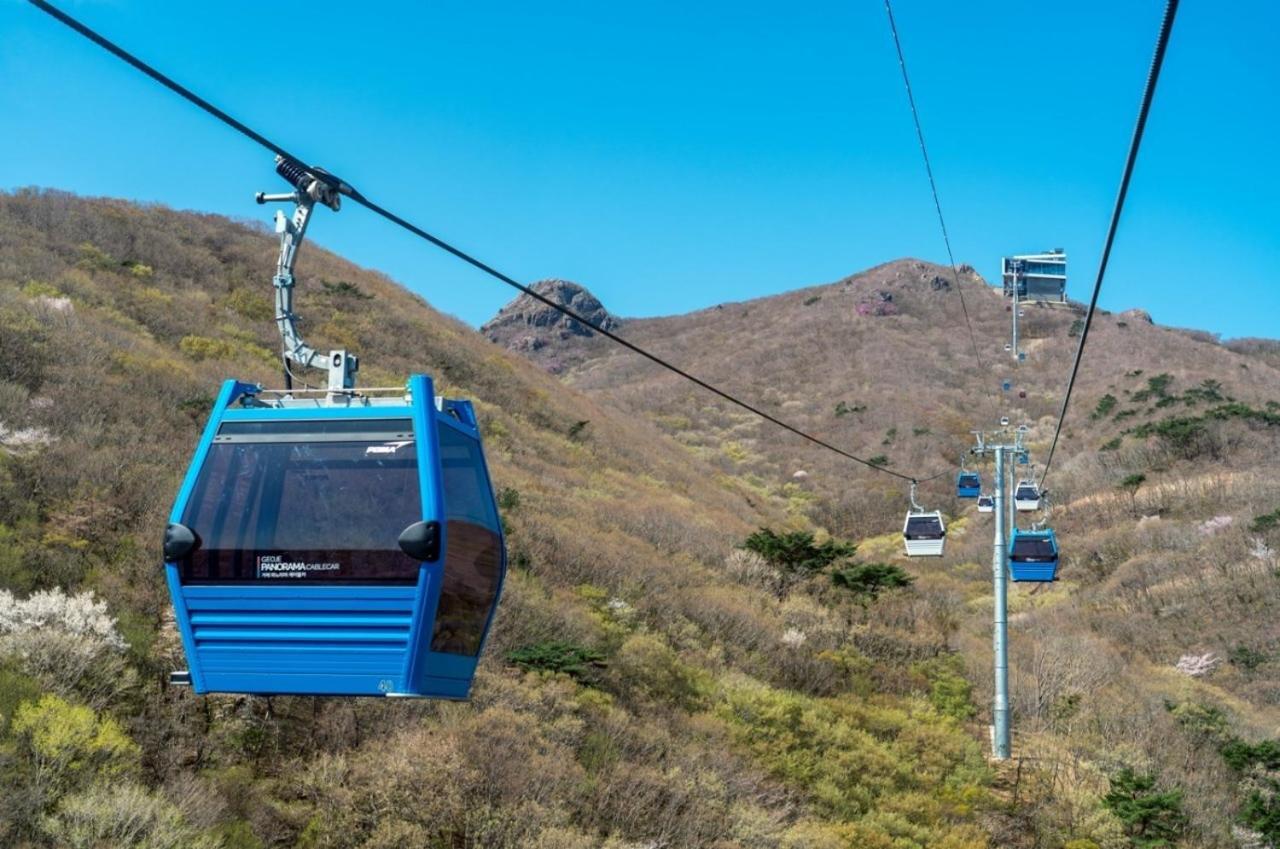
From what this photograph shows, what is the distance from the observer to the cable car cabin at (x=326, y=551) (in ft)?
22.4

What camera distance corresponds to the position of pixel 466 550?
750cm

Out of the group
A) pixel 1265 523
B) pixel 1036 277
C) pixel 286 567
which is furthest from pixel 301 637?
pixel 1265 523

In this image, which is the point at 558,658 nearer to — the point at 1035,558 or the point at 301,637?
the point at 301,637

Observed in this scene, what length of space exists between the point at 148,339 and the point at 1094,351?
90.5 metres

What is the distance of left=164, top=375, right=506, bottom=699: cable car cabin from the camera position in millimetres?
6836

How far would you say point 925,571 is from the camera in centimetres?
4819

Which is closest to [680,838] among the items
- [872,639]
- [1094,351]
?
[872,639]

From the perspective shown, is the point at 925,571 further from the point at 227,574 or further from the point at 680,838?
the point at 227,574

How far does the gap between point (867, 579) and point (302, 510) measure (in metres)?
25.4

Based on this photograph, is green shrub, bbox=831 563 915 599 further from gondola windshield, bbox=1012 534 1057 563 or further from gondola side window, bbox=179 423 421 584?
gondola side window, bbox=179 423 421 584

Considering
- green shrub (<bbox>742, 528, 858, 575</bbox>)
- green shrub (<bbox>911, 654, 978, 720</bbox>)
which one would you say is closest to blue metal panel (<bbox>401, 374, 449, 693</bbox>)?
green shrub (<bbox>911, 654, 978, 720</bbox>)

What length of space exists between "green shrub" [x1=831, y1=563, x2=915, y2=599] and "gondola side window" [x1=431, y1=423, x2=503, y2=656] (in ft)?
77.9

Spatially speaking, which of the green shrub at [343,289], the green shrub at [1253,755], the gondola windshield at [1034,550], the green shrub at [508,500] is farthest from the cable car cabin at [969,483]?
the green shrub at [343,289]

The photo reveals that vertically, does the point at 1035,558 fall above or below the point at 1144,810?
above
